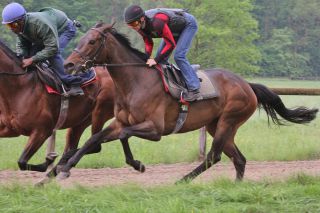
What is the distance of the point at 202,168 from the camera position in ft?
26.2

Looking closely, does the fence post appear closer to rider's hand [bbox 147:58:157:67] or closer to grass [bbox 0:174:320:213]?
rider's hand [bbox 147:58:157:67]

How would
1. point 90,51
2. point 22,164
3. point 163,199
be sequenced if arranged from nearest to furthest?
point 163,199
point 90,51
point 22,164

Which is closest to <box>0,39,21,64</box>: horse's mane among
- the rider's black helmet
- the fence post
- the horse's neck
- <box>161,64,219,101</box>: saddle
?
the horse's neck

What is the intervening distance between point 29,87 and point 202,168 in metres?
2.42

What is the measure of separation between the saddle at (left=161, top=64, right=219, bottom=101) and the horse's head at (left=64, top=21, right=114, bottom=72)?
868mm

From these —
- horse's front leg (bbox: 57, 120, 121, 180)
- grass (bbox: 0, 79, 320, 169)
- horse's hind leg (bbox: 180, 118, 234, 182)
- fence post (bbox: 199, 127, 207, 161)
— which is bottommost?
grass (bbox: 0, 79, 320, 169)

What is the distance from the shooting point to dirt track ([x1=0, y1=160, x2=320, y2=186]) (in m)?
8.48

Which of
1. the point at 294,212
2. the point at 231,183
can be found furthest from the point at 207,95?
the point at 294,212

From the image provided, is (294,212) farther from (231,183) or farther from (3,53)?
(3,53)

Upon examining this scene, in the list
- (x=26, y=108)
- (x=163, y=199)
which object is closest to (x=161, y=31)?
(x=26, y=108)

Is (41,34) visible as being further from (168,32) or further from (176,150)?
(176,150)

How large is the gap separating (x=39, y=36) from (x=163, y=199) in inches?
118

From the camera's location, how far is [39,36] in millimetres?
7719

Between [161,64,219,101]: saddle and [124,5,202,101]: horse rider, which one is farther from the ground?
[124,5,202,101]: horse rider
